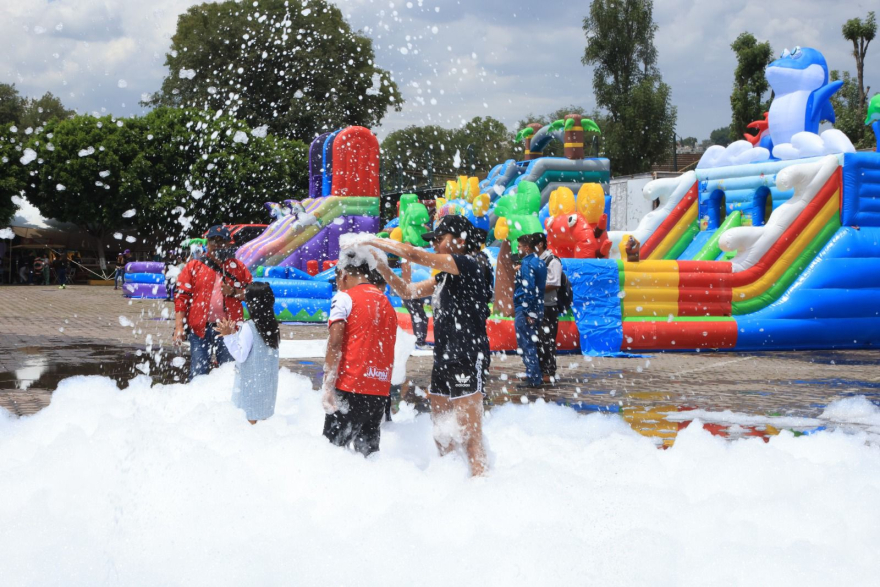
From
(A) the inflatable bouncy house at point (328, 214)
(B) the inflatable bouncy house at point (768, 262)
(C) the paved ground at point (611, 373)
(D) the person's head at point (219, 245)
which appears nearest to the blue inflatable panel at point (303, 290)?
(C) the paved ground at point (611, 373)

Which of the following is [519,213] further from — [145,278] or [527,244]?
[145,278]

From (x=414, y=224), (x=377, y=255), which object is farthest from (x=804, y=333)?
(x=377, y=255)

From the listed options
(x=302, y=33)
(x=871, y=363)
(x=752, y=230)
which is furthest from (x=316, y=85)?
(x=871, y=363)

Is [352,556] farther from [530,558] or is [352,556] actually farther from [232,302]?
[232,302]

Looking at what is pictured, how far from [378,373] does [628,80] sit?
136 ft

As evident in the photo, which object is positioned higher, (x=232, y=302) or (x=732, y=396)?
(x=232, y=302)

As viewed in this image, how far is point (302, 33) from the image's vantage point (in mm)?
34375

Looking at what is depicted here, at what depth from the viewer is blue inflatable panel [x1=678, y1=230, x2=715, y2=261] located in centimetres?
1488

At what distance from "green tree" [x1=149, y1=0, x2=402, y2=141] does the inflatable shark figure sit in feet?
75.6

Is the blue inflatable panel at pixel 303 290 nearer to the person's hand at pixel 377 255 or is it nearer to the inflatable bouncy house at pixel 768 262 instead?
the inflatable bouncy house at pixel 768 262

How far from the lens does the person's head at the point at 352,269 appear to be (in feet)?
13.9

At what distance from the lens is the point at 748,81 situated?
37000 millimetres

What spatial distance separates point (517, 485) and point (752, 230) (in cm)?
906

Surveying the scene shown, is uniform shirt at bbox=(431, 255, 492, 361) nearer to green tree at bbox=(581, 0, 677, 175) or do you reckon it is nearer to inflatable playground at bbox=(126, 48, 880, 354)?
inflatable playground at bbox=(126, 48, 880, 354)
